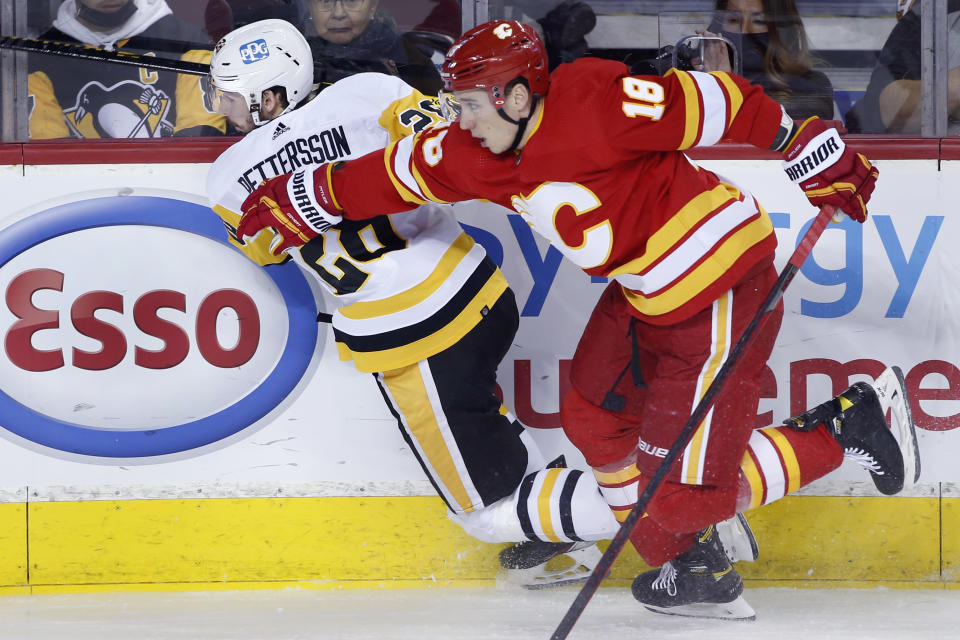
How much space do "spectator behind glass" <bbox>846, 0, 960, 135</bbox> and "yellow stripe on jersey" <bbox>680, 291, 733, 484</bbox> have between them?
33.5 inches

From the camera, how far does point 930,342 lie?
242cm

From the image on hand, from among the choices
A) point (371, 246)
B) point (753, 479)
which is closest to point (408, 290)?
point (371, 246)

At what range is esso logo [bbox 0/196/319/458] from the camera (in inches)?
96.3

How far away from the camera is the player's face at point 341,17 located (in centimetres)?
251

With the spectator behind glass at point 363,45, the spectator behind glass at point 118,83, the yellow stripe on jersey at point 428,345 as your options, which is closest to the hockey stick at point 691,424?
the yellow stripe on jersey at point 428,345

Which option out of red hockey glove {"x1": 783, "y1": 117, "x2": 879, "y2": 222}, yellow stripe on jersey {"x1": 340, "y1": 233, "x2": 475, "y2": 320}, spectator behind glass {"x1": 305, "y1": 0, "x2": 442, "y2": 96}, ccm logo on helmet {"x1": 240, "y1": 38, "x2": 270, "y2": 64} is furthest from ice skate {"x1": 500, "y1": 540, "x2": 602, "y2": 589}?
ccm logo on helmet {"x1": 240, "y1": 38, "x2": 270, "y2": 64}

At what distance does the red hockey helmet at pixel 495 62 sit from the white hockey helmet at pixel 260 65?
1.87 feet

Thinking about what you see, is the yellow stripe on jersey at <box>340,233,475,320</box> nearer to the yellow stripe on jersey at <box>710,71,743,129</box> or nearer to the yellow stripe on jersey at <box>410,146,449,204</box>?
the yellow stripe on jersey at <box>410,146,449,204</box>

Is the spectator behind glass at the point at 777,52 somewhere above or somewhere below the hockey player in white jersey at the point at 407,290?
above

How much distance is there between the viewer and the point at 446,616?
2.32m

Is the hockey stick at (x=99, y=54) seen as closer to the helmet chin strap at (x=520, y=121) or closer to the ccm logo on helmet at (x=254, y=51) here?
the ccm logo on helmet at (x=254, y=51)

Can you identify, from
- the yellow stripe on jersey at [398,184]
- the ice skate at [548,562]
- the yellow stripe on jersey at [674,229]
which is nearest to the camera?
the yellow stripe on jersey at [674,229]

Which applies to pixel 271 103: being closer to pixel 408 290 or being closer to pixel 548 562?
pixel 408 290

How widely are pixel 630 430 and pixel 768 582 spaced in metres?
0.61
